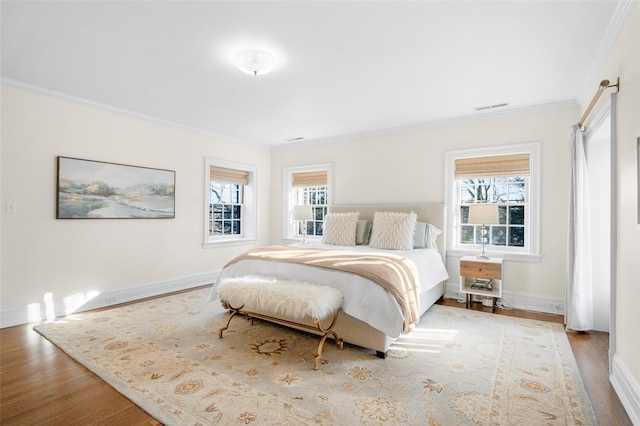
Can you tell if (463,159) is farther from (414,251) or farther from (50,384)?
(50,384)

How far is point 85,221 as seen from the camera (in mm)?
3846

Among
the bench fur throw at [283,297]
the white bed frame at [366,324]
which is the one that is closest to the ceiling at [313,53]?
the white bed frame at [366,324]

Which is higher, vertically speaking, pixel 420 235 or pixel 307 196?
pixel 307 196

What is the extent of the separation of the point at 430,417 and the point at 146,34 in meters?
3.24

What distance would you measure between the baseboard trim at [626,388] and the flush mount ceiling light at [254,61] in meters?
3.33

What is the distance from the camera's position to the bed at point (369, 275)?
8.44ft

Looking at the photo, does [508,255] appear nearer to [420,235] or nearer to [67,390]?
[420,235]

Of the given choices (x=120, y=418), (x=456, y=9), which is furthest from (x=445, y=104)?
(x=120, y=418)

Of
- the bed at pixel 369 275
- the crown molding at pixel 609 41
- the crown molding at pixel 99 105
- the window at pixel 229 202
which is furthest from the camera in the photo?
the window at pixel 229 202

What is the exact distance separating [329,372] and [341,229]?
2567 millimetres

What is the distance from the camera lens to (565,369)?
2.40 metres

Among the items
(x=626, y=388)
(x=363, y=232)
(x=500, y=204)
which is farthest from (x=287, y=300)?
(x=500, y=204)

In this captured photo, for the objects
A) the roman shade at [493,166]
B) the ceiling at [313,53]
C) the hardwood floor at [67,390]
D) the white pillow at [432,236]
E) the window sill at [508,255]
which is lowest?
the hardwood floor at [67,390]

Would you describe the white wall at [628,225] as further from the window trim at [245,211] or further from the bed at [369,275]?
the window trim at [245,211]
